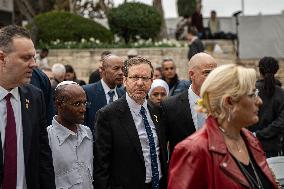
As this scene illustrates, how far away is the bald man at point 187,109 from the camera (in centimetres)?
586

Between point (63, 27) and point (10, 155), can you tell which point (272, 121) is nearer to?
point (10, 155)

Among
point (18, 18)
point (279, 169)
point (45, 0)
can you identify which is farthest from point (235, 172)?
point (45, 0)

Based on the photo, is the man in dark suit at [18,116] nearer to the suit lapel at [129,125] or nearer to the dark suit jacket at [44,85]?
the suit lapel at [129,125]

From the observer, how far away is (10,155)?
4.47m

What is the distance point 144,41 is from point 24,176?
1543 cm

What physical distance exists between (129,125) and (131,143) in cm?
17

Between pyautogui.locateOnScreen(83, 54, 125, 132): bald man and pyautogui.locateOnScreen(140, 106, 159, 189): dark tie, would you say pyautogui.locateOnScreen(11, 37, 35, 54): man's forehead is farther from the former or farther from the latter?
pyautogui.locateOnScreen(83, 54, 125, 132): bald man

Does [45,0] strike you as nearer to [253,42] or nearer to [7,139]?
[253,42]

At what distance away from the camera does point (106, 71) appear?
7434 millimetres

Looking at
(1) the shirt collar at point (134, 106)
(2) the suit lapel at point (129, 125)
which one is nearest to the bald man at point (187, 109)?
(1) the shirt collar at point (134, 106)

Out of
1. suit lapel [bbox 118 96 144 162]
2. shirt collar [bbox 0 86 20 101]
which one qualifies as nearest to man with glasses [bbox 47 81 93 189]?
suit lapel [bbox 118 96 144 162]

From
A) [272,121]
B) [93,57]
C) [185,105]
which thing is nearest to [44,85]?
[185,105]

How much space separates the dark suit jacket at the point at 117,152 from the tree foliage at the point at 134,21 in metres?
14.0

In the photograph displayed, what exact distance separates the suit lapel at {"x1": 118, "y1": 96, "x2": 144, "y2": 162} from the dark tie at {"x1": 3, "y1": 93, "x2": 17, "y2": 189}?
122 centimetres
